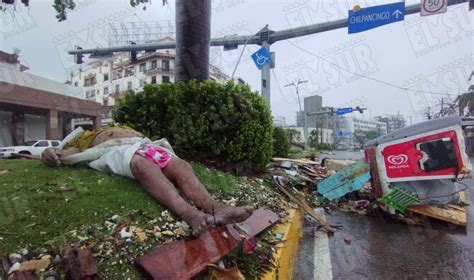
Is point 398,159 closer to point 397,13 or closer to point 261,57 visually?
point 397,13

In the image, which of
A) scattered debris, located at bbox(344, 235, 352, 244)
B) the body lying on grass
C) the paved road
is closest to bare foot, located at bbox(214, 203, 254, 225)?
the body lying on grass

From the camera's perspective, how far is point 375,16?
34.3 ft

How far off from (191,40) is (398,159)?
372 centimetres

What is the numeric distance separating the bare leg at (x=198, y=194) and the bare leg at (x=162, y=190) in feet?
0.44

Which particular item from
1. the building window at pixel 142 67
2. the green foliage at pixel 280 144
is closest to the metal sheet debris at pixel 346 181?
the green foliage at pixel 280 144

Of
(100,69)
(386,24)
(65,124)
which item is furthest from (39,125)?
(100,69)

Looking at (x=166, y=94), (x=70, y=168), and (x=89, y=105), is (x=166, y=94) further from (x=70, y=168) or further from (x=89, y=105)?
(x=89, y=105)

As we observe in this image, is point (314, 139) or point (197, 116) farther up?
point (197, 116)

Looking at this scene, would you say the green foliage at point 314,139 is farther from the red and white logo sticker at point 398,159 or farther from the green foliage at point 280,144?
the red and white logo sticker at point 398,159

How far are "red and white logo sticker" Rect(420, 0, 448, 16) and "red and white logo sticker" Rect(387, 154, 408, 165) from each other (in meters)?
7.06

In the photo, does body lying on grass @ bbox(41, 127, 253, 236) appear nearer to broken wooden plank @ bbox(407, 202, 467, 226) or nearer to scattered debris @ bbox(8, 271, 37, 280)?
scattered debris @ bbox(8, 271, 37, 280)

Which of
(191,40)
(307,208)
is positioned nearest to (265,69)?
(191,40)

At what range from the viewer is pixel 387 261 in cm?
356

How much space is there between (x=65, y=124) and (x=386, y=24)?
94.2 feet
